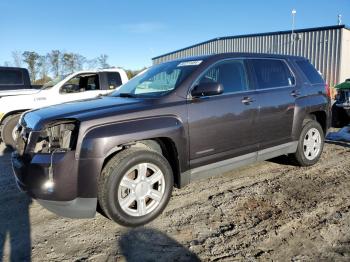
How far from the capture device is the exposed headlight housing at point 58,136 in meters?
3.49

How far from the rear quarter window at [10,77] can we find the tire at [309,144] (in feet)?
31.4

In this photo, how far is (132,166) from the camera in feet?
12.1

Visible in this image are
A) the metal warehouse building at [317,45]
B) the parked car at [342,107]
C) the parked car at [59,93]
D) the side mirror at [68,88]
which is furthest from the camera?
the metal warehouse building at [317,45]

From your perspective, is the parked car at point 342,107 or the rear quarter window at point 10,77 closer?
the parked car at point 342,107

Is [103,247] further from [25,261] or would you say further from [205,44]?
[205,44]

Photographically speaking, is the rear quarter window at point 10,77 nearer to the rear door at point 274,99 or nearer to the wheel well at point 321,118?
the rear door at point 274,99

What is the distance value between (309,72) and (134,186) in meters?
3.90

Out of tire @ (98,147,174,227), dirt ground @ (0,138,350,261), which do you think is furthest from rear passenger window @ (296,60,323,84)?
tire @ (98,147,174,227)

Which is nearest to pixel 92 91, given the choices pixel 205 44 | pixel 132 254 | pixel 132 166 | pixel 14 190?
pixel 14 190

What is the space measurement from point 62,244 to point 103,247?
1.39 feet

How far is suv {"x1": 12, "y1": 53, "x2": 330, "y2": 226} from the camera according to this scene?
346 centimetres

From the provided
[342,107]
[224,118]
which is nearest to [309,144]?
[224,118]

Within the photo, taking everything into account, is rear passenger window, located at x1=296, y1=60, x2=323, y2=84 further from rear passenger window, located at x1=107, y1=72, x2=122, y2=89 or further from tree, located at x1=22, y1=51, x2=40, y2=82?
tree, located at x1=22, y1=51, x2=40, y2=82

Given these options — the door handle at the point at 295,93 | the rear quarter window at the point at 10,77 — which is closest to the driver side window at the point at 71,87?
the rear quarter window at the point at 10,77
